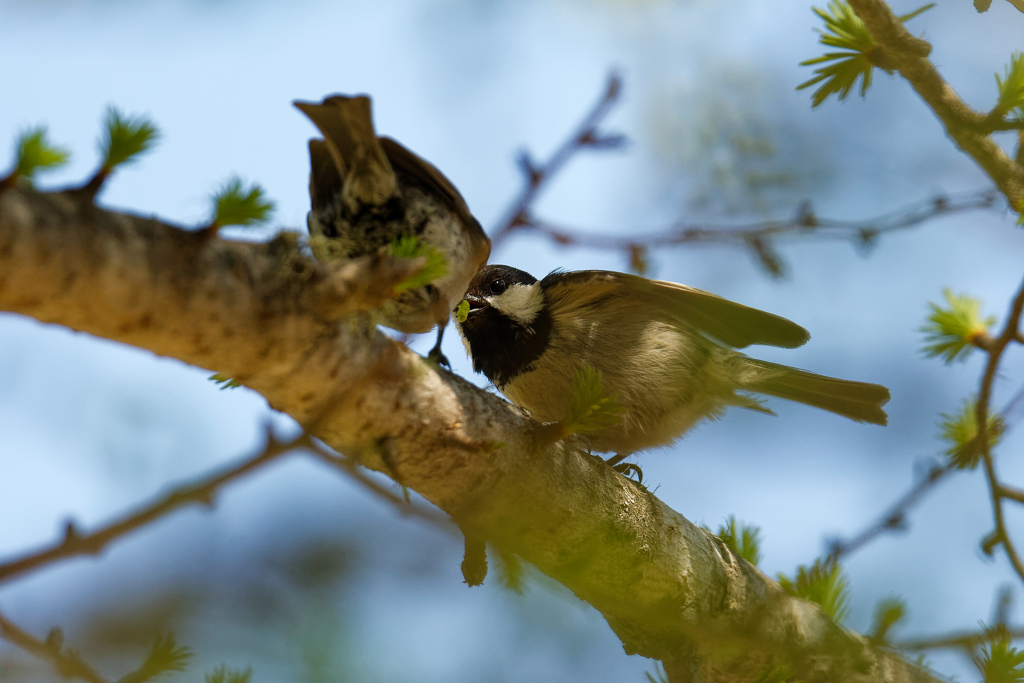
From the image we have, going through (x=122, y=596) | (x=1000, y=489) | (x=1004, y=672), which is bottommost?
(x=122, y=596)

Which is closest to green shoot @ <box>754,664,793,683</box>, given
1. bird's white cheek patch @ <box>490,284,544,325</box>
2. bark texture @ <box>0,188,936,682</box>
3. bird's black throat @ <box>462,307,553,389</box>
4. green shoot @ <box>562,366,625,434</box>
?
bark texture @ <box>0,188,936,682</box>

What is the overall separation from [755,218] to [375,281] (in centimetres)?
203

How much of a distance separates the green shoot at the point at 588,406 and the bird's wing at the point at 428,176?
1.99 ft

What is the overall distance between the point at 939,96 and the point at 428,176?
59.3 inches

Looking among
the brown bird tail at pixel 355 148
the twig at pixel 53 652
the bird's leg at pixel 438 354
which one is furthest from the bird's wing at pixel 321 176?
the twig at pixel 53 652

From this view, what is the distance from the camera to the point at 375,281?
4.21 feet

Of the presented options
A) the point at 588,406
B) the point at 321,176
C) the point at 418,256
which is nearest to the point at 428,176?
the point at 321,176

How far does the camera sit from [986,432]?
2.28 metres

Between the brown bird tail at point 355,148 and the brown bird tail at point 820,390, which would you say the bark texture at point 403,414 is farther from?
the brown bird tail at point 820,390

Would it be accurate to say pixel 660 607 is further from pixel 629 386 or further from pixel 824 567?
pixel 629 386

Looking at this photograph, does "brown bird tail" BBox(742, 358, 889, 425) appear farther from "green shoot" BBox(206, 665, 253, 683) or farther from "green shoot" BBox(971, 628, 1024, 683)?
"green shoot" BBox(206, 665, 253, 683)

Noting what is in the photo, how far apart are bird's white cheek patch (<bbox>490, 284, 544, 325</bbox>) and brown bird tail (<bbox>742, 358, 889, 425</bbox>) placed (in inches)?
38.7

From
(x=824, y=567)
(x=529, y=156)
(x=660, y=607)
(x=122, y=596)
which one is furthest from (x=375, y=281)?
(x=824, y=567)

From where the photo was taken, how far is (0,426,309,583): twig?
2.46 feet
